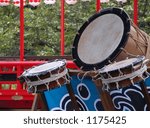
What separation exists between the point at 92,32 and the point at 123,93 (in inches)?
22.6

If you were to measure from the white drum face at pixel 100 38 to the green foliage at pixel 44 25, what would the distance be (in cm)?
656

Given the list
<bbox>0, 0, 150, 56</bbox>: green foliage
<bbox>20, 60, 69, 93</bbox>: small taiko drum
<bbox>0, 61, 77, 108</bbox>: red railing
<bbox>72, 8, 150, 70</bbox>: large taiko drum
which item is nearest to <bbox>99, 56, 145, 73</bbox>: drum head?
<bbox>72, 8, 150, 70</bbox>: large taiko drum

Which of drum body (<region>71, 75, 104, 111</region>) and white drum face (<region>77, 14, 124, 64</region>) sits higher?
white drum face (<region>77, 14, 124, 64</region>)

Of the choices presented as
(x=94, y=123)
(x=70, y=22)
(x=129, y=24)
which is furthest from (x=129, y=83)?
(x=70, y=22)

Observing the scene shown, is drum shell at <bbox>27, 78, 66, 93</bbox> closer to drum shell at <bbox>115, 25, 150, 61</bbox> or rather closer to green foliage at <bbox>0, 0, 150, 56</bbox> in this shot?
drum shell at <bbox>115, 25, 150, 61</bbox>

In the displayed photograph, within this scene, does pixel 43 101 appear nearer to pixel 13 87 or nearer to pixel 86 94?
pixel 86 94

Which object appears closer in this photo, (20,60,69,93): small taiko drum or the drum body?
(20,60,69,93): small taiko drum

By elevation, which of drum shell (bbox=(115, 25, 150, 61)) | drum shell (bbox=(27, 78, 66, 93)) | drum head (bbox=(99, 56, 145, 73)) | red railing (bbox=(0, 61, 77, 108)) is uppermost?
drum shell (bbox=(115, 25, 150, 61))

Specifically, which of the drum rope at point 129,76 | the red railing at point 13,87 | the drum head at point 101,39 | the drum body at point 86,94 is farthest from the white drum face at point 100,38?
the red railing at point 13,87

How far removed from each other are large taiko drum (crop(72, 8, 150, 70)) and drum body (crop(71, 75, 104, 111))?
15cm

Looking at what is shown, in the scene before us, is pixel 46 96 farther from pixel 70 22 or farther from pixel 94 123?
pixel 70 22

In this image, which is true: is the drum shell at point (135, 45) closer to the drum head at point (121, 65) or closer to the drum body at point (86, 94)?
the drum head at point (121, 65)

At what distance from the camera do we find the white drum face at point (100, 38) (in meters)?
3.00

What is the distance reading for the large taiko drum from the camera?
291 cm
